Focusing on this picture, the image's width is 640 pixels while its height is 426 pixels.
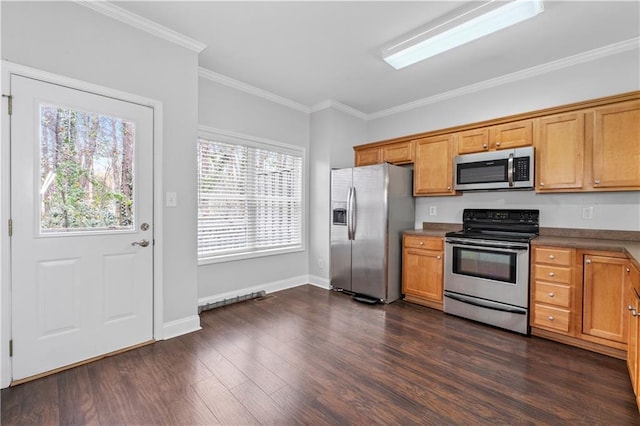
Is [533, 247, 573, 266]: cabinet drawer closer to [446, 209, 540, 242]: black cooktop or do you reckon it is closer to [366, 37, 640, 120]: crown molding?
[446, 209, 540, 242]: black cooktop

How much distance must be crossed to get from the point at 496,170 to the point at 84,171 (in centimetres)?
392

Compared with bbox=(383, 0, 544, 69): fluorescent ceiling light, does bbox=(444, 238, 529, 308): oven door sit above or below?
below

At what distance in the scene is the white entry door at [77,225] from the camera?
2.01 m

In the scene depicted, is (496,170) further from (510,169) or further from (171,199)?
(171,199)

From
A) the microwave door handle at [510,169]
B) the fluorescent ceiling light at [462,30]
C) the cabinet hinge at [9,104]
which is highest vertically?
the fluorescent ceiling light at [462,30]

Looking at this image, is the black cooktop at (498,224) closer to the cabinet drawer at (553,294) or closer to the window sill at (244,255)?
the cabinet drawer at (553,294)

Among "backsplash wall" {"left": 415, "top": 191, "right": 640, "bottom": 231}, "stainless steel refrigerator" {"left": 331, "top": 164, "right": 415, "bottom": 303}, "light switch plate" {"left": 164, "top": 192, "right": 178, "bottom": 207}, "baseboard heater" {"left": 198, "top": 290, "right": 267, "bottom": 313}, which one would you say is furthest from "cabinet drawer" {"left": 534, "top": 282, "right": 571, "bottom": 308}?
"light switch plate" {"left": 164, "top": 192, "right": 178, "bottom": 207}

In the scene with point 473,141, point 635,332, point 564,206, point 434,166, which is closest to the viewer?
point 635,332

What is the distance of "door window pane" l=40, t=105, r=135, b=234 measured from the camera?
6.91 feet

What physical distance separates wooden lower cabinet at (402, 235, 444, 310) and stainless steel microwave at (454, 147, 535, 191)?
78cm

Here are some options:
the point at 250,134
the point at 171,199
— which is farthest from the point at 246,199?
the point at 171,199

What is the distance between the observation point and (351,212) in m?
3.97

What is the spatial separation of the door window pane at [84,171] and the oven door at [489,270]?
3287 millimetres

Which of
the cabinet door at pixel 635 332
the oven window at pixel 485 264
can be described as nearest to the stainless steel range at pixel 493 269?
the oven window at pixel 485 264
